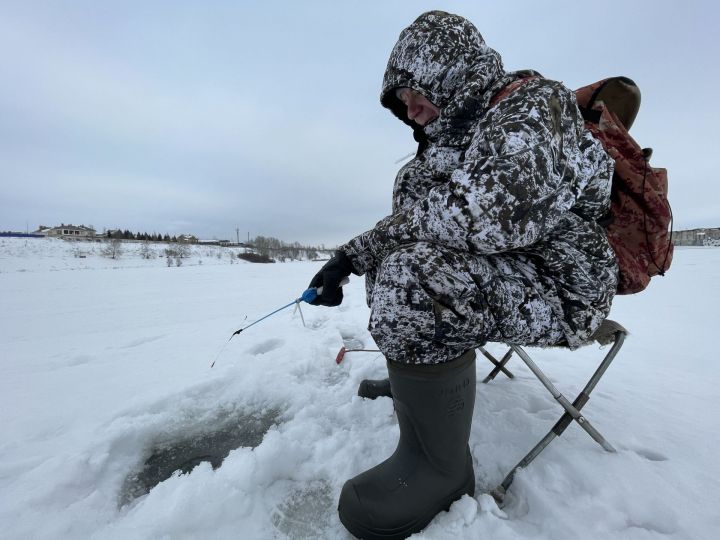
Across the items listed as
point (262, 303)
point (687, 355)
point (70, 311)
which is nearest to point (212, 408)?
point (687, 355)

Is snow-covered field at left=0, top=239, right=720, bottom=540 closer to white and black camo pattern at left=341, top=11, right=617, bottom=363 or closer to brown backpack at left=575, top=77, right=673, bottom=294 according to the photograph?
white and black camo pattern at left=341, top=11, right=617, bottom=363

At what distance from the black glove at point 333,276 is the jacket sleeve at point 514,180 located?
46cm

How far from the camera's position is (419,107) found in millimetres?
1468

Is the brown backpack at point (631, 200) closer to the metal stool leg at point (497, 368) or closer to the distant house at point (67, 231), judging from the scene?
the metal stool leg at point (497, 368)

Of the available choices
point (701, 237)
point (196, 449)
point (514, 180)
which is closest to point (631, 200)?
point (514, 180)

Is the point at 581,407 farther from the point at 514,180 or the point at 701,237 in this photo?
the point at 701,237

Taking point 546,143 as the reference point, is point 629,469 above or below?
below

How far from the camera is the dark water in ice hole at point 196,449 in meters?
1.27

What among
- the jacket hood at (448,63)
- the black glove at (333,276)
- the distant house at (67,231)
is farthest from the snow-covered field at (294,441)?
the distant house at (67,231)

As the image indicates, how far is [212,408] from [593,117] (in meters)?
2.21

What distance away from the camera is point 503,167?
3.00 feet

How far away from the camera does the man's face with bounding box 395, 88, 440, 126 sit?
4.60ft

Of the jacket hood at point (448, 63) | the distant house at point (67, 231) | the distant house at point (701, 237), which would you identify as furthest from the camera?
the distant house at point (67, 231)

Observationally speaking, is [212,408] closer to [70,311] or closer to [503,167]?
[503,167]
